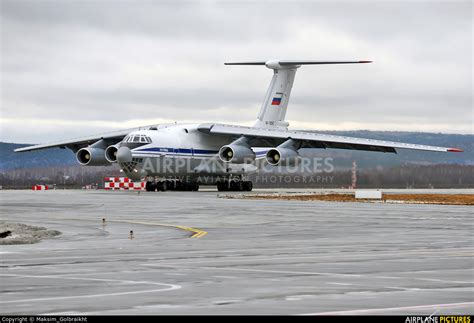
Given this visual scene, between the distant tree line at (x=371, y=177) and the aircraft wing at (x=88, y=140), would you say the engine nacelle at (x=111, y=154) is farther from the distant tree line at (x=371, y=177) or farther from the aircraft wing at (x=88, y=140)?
the distant tree line at (x=371, y=177)

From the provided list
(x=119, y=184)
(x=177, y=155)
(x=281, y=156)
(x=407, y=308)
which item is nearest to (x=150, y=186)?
(x=177, y=155)

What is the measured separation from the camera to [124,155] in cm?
4806

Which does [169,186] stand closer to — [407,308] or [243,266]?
[243,266]

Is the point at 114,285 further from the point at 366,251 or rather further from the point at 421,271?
the point at 366,251

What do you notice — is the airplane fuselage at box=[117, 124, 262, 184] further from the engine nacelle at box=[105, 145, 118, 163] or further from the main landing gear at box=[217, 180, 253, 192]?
the engine nacelle at box=[105, 145, 118, 163]

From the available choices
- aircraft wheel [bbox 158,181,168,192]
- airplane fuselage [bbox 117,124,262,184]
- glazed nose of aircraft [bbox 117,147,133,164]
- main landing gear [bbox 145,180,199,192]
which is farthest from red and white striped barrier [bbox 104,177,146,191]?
glazed nose of aircraft [bbox 117,147,133,164]

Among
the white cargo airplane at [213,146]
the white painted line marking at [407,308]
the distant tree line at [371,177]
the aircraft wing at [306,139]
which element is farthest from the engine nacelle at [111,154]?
the white painted line marking at [407,308]

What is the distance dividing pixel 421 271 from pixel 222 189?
141 feet

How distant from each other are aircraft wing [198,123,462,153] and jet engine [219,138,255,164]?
0.84 meters

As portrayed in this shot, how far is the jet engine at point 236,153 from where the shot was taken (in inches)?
1965

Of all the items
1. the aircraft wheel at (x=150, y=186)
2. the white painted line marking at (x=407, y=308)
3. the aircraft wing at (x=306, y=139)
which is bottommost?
the white painted line marking at (x=407, y=308)

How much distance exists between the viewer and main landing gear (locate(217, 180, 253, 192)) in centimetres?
5434

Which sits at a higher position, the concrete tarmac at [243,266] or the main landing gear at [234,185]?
the main landing gear at [234,185]

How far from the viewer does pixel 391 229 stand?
68.6 feet
